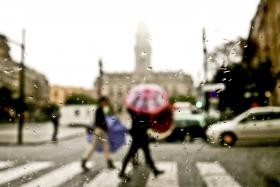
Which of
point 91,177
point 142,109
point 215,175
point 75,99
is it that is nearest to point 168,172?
point 215,175

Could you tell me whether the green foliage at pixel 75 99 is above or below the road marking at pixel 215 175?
above

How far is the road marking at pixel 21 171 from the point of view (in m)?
6.98

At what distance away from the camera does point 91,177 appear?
22.3 ft

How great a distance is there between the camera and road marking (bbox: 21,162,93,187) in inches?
248

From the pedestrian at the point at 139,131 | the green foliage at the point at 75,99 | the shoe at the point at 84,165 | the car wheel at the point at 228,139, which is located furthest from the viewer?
the car wheel at the point at 228,139

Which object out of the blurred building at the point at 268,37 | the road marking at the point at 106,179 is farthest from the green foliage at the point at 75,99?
the blurred building at the point at 268,37

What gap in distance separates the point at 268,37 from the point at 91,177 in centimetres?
400

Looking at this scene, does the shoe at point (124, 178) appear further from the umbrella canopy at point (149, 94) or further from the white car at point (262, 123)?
the umbrella canopy at point (149, 94)

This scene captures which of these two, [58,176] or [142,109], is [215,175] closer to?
[142,109]

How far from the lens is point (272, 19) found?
4.50 metres

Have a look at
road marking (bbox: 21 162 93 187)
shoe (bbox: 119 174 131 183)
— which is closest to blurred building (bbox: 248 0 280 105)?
shoe (bbox: 119 174 131 183)

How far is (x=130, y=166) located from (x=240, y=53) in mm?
4285

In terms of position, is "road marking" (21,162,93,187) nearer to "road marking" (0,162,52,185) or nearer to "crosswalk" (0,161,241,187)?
"crosswalk" (0,161,241,187)

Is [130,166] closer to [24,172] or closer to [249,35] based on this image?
[24,172]
